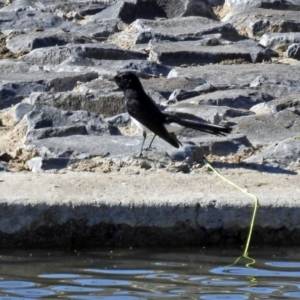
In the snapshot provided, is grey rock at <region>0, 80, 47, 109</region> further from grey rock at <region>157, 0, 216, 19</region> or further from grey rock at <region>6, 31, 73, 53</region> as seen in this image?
grey rock at <region>157, 0, 216, 19</region>

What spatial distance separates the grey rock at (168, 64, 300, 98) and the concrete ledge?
10.6ft

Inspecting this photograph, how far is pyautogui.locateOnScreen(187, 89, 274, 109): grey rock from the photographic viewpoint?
334 inches

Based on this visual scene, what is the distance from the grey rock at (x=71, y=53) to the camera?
9.87m

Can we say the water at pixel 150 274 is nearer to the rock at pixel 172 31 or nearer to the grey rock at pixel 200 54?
the grey rock at pixel 200 54

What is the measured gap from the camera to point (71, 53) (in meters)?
9.91

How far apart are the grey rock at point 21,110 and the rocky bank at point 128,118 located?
0.02m

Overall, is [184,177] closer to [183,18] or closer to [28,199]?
[28,199]

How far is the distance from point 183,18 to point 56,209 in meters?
6.43

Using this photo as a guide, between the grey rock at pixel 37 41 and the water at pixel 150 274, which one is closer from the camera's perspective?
the water at pixel 150 274

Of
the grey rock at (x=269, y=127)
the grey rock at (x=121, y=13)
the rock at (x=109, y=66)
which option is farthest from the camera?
the grey rock at (x=121, y=13)

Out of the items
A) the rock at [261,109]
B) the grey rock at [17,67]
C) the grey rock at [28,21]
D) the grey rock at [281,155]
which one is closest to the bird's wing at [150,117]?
the grey rock at [281,155]

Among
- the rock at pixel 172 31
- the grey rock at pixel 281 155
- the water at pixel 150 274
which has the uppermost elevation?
the rock at pixel 172 31

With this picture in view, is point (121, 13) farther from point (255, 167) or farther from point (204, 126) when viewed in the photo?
point (255, 167)

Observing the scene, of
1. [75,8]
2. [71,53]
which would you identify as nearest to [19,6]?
[75,8]
